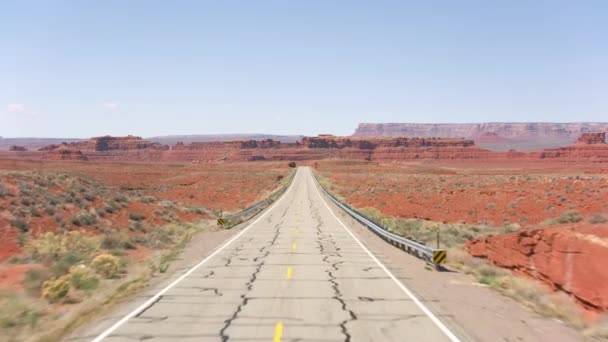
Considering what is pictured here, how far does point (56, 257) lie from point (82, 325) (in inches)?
329

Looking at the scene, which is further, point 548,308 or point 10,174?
point 10,174

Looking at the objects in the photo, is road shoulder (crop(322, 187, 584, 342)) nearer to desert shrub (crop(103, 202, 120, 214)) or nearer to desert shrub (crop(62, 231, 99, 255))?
desert shrub (crop(62, 231, 99, 255))

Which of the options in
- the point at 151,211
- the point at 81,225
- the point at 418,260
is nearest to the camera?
the point at 418,260

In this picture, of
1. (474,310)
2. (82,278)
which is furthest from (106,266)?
(474,310)

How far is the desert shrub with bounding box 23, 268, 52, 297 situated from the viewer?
12.1 m

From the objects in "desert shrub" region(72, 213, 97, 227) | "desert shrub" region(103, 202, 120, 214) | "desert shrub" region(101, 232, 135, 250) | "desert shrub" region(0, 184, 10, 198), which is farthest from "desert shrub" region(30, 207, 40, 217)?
"desert shrub" region(101, 232, 135, 250)

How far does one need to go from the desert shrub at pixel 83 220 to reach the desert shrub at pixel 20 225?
2988mm

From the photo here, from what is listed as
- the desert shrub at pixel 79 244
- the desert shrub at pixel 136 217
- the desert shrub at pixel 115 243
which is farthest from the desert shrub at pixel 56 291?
the desert shrub at pixel 136 217

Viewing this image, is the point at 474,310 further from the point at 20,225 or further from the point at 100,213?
the point at 100,213

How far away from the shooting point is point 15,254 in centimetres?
1817

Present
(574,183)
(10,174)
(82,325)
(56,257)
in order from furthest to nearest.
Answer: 1. (574,183)
2. (10,174)
3. (56,257)
4. (82,325)

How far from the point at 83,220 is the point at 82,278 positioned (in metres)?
13.2

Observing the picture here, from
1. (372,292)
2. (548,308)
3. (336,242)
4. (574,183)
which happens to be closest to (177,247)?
(336,242)

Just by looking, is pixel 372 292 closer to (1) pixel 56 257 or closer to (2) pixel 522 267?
(2) pixel 522 267
